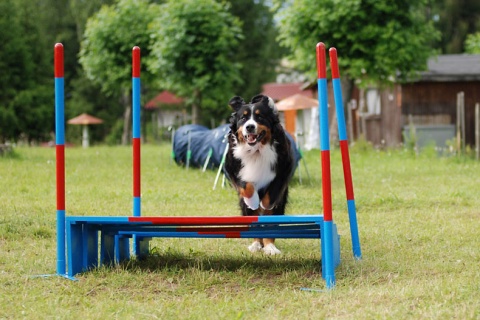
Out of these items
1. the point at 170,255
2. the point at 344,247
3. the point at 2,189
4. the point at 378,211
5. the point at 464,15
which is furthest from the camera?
the point at 464,15

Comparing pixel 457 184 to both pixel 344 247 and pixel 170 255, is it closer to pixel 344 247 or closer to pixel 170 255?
pixel 344 247

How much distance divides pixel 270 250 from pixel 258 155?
0.82m

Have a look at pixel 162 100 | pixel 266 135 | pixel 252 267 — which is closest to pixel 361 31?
pixel 266 135

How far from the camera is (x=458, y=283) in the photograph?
193 inches

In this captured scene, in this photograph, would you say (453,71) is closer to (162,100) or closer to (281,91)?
(281,91)

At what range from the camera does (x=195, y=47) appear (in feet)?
69.9

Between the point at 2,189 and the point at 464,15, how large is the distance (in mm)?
35188

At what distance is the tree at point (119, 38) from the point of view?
84.8ft

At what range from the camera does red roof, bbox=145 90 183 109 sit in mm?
47031

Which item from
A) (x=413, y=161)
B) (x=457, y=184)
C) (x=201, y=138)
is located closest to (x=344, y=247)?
(x=457, y=184)

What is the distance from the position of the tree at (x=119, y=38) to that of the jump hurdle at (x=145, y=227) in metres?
20.3

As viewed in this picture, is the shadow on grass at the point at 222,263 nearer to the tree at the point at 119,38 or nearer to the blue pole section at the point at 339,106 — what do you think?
the blue pole section at the point at 339,106

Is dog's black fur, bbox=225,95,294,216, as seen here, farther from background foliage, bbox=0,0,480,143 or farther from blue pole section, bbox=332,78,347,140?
background foliage, bbox=0,0,480,143

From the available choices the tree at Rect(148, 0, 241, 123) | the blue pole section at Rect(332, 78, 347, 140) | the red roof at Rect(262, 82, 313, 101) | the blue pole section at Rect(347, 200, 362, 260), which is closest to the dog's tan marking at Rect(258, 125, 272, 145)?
the blue pole section at Rect(332, 78, 347, 140)
